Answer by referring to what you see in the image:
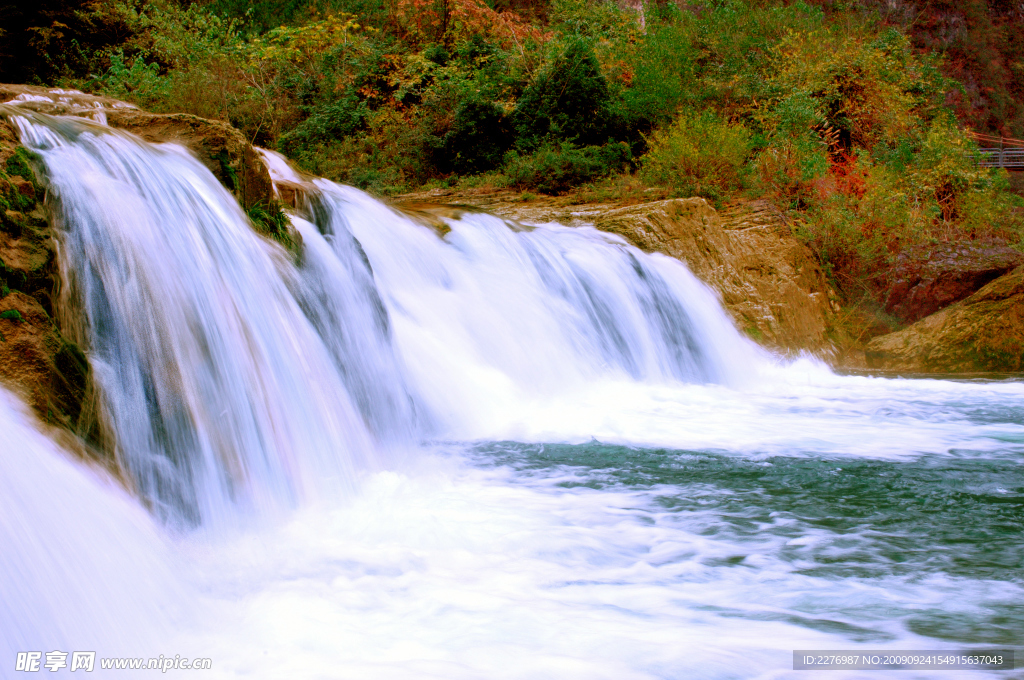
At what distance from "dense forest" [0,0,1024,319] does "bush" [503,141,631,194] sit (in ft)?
0.12

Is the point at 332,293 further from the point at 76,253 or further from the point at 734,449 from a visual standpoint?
the point at 734,449

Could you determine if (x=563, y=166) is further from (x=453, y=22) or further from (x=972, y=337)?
(x=972, y=337)

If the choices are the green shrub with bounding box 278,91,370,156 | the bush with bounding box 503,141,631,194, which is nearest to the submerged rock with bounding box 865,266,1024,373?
the bush with bounding box 503,141,631,194

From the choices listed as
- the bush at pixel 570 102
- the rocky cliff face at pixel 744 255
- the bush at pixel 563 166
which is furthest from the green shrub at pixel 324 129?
the rocky cliff face at pixel 744 255

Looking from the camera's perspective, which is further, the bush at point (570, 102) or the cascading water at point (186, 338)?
the bush at point (570, 102)

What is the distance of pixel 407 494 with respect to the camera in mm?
4332

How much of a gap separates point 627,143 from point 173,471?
465 inches

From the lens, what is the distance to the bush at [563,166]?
1325cm

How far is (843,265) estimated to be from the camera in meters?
11.9

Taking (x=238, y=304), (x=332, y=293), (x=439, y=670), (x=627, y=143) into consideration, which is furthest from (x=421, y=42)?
(x=439, y=670)

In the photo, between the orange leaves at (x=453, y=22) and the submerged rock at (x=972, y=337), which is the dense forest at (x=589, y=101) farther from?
the submerged rock at (x=972, y=337)

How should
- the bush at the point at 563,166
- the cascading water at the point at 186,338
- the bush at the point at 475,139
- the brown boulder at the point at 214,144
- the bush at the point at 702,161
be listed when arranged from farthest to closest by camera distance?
the bush at the point at 475,139
the bush at the point at 563,166
the bush at the point at 702,161
the brown boulder at the point at 214,144
the cascading water at the point at 186,338

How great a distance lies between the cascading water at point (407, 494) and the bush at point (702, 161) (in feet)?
19.2

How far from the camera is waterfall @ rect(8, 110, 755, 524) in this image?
370 cm
